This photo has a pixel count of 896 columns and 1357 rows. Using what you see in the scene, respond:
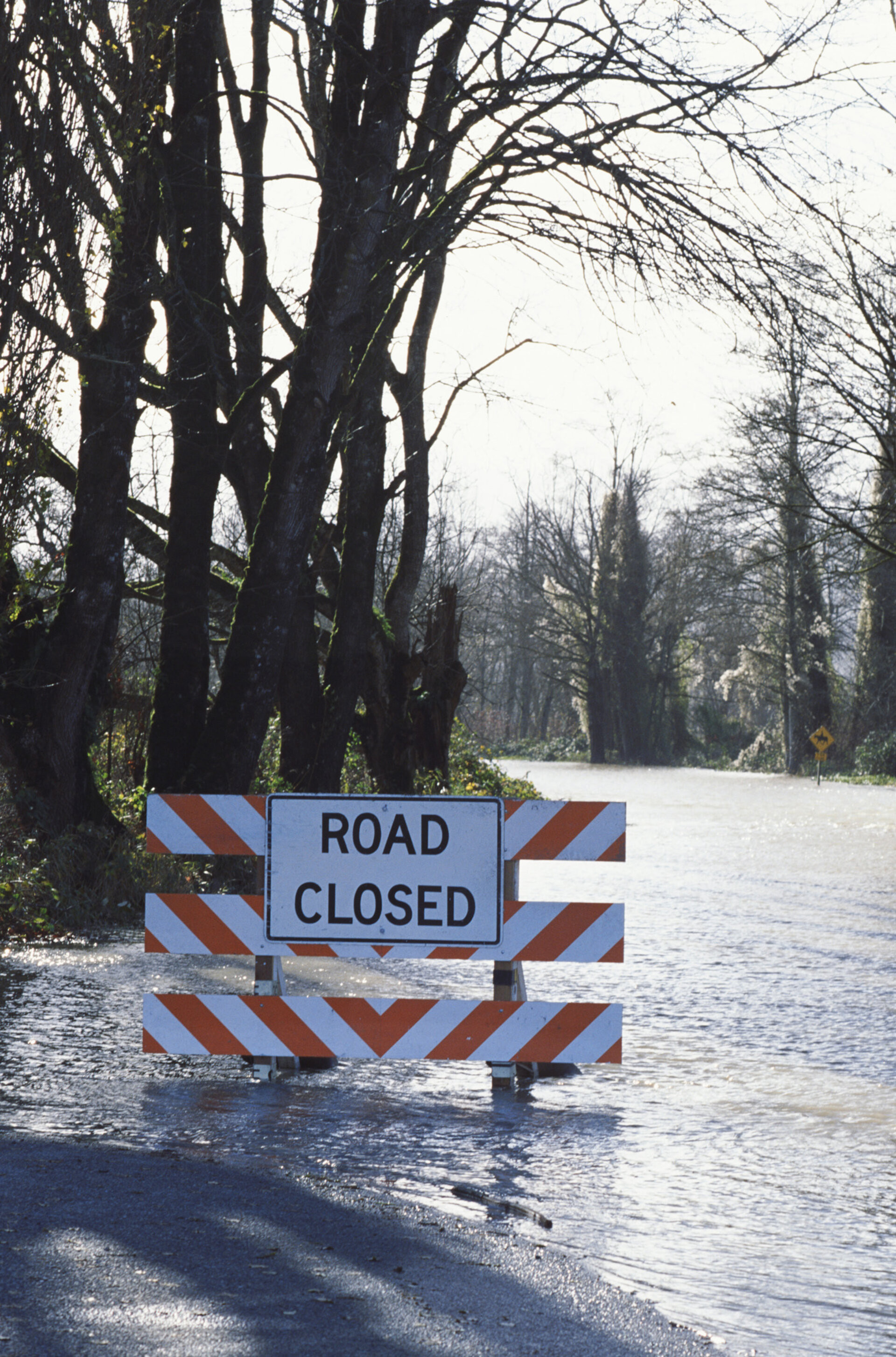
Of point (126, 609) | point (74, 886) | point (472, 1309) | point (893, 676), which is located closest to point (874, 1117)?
point (472, 1309)

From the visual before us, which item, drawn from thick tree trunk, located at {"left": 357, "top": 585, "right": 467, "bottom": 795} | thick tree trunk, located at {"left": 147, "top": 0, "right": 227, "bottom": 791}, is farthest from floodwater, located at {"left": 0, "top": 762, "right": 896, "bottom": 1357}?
thick tree trunk, located at {"left": 357, "top": 585, "right": 467, "bottom": 795}

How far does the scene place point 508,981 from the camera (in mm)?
6262

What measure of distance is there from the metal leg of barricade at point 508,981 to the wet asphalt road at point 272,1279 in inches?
65.8

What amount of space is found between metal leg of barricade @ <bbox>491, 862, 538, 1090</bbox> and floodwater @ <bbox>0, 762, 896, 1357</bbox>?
99 mm

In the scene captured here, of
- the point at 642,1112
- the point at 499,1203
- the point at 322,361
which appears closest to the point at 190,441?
the point at 322,361

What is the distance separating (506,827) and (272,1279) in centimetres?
267

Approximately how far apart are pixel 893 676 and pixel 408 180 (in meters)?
38.0

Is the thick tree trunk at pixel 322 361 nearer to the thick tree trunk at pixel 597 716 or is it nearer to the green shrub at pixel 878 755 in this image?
the green shrub at pixel 878 755

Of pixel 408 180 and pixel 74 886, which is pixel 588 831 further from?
pixel 408 180

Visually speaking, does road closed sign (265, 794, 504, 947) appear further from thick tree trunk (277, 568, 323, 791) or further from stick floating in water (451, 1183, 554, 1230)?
thick tree trunk (277, 568, 323, 791)

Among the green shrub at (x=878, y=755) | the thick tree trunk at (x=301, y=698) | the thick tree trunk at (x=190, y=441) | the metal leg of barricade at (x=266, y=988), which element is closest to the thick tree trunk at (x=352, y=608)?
the thick tree trunk at (x=301, y=698)

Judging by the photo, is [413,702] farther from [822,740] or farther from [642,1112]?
[822,740]

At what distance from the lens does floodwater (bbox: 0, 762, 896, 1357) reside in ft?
13.6

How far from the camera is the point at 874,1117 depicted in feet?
19.6
